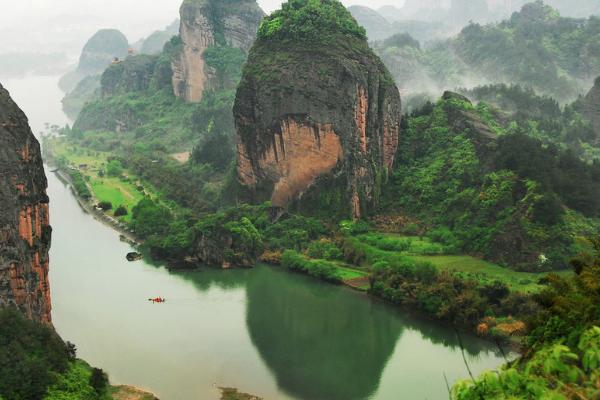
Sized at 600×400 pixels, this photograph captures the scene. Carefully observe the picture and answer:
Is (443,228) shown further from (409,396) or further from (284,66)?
(409,396)

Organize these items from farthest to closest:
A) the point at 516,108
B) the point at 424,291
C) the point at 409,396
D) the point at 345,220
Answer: the point at 516,108 → the point at 345,220 → the point at 424,291 → the point at 409,396

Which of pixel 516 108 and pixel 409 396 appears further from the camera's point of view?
pixel 516 108

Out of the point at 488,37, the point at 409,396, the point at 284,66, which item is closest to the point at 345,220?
the point at 284,66

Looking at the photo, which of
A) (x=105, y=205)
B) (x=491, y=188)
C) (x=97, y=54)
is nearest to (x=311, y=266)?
(x=491, y=188)

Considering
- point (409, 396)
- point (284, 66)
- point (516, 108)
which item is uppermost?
point (284, 66)

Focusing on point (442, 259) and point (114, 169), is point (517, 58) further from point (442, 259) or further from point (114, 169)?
point (442, 259)

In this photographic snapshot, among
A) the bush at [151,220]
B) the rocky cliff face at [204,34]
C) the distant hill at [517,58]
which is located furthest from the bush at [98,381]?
the distant hill at [517,58]

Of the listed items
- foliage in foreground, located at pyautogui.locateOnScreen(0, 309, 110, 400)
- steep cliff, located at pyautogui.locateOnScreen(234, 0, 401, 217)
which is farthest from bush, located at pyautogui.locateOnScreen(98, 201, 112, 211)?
foliage in foreground, located at pyautogui.locateOnScreen(0, 309, 110, 400)

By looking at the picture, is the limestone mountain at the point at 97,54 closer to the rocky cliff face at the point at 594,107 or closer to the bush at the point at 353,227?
the rocky cliff face at the point at 594,107
